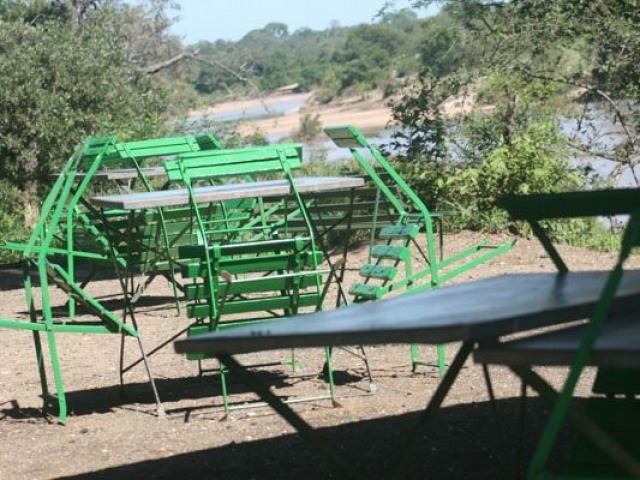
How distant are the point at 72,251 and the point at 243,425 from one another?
342 centimetres

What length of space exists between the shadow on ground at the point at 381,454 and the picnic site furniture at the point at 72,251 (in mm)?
972

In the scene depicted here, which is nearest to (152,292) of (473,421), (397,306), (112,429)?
(112,429)

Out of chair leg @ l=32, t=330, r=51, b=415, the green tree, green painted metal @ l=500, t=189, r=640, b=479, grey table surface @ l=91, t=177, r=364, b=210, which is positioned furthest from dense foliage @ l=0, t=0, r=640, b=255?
green painted metal @ l=500, t=189, r=640, b=479

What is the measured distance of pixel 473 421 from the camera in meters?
5.95

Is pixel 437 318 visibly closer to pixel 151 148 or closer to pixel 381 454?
pixel 381 454

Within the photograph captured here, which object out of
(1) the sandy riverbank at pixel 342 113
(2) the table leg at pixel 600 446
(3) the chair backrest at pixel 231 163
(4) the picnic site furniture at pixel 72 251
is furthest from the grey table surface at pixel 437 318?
(1) the sandy riverbank at pixel 342 113

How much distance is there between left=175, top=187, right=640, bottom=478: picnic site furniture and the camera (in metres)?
3.12

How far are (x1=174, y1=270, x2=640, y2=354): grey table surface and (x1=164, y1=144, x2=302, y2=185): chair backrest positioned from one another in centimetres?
271

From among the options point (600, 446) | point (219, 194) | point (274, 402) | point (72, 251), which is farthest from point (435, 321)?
point (72, 251)

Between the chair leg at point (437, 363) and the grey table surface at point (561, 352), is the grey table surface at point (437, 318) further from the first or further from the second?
the chair leg at point (437, 363)

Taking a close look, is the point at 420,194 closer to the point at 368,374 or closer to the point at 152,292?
the point at 152,292

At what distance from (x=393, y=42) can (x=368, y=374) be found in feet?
179

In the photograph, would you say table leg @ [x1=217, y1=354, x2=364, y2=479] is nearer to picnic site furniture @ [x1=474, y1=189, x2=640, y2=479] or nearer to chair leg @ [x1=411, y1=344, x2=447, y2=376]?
picnic site furniture @ [x1=474, y1=189, x2=640, y2=479]

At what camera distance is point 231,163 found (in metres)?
6.82
